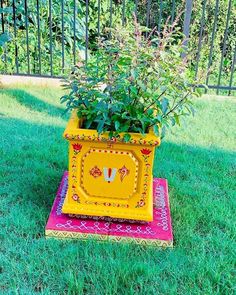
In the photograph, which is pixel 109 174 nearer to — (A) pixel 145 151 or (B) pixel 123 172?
(B) pixel 123 172

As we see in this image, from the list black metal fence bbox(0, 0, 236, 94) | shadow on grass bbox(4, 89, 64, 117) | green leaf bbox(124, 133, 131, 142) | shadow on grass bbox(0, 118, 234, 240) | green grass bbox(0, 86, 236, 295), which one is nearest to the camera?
green grass bbox(0, 86, 236, 295)

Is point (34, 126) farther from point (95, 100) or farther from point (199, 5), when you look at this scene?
point (199, 5)

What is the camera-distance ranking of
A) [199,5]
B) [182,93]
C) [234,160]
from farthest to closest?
[199,5]
[234,160]
[182,93]

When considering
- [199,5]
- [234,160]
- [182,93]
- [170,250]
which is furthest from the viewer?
[199,5]

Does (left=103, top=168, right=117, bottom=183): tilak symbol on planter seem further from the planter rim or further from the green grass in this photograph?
the green grass

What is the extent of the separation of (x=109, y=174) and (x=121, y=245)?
39 cm

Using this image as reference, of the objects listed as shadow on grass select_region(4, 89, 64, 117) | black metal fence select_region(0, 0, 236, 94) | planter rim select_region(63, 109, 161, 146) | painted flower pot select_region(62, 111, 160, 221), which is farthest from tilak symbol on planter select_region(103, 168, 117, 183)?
black metal fence select_region(0, 0, 236, 94)

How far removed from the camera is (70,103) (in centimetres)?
260

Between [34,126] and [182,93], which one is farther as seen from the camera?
[34,126]

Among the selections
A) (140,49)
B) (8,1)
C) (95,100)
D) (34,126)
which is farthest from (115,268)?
(8,1)

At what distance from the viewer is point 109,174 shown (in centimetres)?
248

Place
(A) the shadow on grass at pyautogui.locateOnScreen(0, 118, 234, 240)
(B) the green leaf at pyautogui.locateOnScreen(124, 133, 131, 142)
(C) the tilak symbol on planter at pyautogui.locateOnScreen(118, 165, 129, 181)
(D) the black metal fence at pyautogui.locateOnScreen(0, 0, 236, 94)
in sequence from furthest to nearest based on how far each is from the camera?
(D) the black metal fence at pyautogui.locateOnScreen(0, 0, 236, 94) → (A) the shadow on grass at pyautogui.locateOnScreen(0, 118, 234, 240) → (C) the tilak symbol on planter at pyautogui.locateOnScreen(118, 165, 129, 181) → (B) the green leaf at pyautogui.locateOnScreen(124, 133, 131, 142)

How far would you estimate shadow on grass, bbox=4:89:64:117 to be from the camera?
15.4 ft

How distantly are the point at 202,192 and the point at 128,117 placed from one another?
3.03 feet
